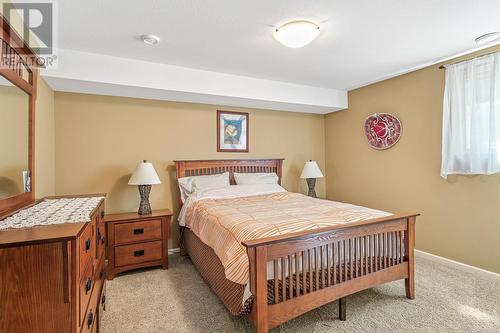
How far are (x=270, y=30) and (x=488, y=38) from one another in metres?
2.10

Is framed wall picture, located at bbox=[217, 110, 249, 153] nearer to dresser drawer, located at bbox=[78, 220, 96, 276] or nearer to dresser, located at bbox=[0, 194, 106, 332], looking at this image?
dresser drawer, located at bbox=[78, 220, 96, 276]

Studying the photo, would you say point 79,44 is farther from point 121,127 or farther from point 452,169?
point 452,169

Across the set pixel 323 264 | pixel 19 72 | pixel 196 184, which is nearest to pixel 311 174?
pixel 196 184

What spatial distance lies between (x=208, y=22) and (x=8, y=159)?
5.74ft

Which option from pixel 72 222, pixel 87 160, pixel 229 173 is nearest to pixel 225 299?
pixel 72 222

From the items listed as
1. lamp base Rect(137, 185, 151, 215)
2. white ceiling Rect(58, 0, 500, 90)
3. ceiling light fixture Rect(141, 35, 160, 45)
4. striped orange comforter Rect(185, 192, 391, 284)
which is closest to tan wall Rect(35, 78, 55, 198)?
white ceiling Rect(58, 0, 500, 90)

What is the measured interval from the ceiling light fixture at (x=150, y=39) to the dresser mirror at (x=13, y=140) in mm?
1068

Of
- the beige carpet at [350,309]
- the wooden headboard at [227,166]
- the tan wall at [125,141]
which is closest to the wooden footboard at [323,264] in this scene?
the beige carpet at [350,309]

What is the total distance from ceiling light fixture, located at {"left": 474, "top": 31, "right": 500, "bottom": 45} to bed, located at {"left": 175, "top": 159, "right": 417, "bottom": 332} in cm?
186

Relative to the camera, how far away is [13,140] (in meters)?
1.69

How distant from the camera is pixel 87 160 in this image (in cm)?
310

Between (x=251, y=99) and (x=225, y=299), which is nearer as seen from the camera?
(x=225, y=299)

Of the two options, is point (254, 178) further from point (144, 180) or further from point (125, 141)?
point (125, 141)

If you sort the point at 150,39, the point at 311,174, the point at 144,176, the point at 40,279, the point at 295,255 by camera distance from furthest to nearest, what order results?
1. the point at 311,174
2. the point at 144,176
3. the point at 150,39
4. the point at 295,255
5. the point at 40,279
